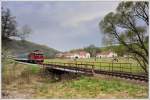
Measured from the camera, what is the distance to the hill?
4.70 m

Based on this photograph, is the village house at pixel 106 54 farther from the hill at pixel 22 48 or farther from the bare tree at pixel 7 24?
the bare tree at pixel 7 24

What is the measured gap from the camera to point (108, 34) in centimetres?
477

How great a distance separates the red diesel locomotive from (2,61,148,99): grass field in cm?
6

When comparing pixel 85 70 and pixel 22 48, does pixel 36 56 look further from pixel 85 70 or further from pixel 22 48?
pixel 85 70

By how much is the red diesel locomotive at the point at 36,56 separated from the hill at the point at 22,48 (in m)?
0.04

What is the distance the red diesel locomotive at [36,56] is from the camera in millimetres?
4711

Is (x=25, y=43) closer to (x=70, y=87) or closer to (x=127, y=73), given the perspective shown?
(x=70, y=87)

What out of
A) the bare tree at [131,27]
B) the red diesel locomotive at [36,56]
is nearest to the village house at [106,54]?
the bare tree at [131,27]

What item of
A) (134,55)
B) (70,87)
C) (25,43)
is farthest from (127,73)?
(25,43)

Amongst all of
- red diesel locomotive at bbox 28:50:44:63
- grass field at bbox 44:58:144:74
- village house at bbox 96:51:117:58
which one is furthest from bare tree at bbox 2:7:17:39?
village house at bbox 96:51:117:58

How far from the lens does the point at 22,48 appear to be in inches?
187

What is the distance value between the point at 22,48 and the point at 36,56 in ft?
0.51

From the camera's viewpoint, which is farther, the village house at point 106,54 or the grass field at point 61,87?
the village house at point 106,54

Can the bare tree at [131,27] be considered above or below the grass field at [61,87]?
above
